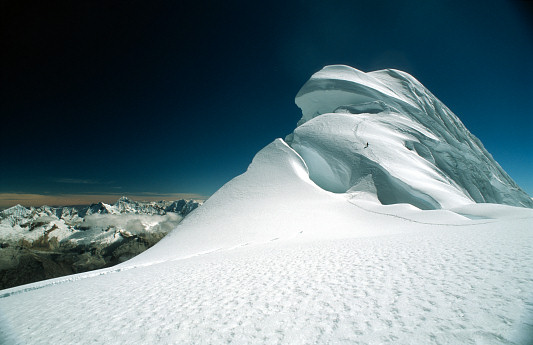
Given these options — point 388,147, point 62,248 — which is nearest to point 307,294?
point 388,147

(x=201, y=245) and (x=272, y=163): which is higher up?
(x=272, y=163)

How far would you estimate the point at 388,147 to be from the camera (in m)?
23.7

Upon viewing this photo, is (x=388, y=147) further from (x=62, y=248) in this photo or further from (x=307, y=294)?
(x=62, y=248)

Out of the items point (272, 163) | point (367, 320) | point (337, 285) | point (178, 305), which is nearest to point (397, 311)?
point (367, 320)

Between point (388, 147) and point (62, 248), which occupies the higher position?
point (388, 147)

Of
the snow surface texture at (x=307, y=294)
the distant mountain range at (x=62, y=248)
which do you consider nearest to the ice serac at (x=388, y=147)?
the snow surface texture at (x=307, y=294)

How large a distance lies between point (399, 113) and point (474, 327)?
34.8 meters

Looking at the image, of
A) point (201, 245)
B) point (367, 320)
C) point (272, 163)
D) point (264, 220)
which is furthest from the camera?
point (272, 163)

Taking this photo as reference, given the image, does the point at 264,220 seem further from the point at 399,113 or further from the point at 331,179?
the point at 399,113

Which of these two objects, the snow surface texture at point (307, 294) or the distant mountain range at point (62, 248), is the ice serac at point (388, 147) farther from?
the distant mountain range at point (62, 248)

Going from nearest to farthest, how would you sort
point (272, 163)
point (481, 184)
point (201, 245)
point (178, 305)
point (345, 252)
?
point (178, 305), point (345, 252), point (201, 245), point (272, 163), point (481, 184)

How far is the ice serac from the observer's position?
20.3 m

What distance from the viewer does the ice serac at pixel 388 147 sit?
800 inches

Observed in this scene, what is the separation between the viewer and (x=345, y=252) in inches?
275
